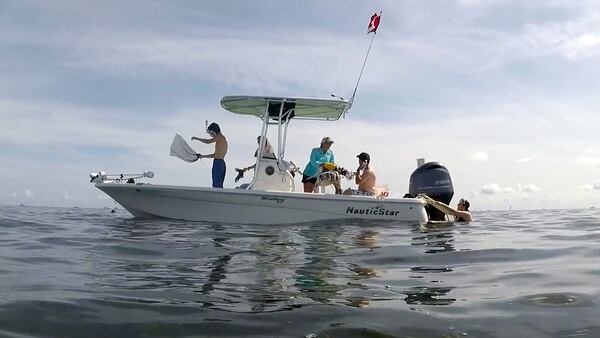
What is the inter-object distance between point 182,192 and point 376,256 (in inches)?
227

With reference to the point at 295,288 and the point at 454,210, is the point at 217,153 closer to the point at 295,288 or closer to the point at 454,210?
the point at 454,210

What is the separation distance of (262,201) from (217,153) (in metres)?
1.68

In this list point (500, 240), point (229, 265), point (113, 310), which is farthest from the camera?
point (500, 240)

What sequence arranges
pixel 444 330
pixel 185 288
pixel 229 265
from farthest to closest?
pixel 229 265
pixel 185 288
pixel 444 330

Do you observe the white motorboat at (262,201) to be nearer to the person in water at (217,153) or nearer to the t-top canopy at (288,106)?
the t-top canopy at (288,106)

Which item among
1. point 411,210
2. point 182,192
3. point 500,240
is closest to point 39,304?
point 500,240

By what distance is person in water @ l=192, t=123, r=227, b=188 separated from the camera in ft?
35.5

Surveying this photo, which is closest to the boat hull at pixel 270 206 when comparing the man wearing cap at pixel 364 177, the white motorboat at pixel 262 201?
the white motorboat at pixel 262 201

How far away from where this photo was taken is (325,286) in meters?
3.85

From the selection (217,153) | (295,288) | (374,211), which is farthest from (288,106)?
(295,288)

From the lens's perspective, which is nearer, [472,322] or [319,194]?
[472,322]

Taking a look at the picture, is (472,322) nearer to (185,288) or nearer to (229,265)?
(185,288)

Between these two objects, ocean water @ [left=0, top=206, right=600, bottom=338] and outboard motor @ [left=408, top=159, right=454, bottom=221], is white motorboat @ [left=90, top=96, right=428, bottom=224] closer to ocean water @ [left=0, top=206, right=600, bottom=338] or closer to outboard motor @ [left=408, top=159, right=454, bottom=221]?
outboard motor @ [left=408, top=159, right=454, bottom=221]

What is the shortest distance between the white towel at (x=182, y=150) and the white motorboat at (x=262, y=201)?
80 centimetres
